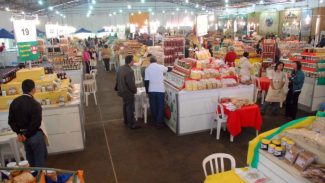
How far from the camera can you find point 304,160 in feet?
8.14

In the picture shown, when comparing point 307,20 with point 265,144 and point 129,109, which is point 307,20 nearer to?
point 129,109

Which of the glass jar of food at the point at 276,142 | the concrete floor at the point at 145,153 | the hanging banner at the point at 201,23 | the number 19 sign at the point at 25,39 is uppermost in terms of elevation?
the hanging banner at the point at 201,23

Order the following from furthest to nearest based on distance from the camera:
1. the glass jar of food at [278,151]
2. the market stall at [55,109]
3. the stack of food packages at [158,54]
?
the stack of food packages at [158,54] < the market stall at [55,109] < the glass jar of food at [278,151]

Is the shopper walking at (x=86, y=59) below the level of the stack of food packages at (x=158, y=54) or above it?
below

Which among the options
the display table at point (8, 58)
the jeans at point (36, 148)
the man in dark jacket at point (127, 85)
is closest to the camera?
the jeans at point (36, 148)

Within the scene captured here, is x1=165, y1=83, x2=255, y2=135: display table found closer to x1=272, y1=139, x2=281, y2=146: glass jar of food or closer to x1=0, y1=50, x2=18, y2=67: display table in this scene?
x1=272, y1=139, x2=281, y2=146: glass jar of food

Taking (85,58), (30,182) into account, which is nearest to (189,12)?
(85,58)

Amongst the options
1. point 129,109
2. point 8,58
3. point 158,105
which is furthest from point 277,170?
Answer: point 8,58

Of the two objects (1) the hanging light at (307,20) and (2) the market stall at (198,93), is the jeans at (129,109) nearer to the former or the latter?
(2) the market stall at (198,93)

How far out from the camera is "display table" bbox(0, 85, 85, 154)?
17.0ft

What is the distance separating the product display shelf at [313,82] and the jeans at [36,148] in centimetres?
675

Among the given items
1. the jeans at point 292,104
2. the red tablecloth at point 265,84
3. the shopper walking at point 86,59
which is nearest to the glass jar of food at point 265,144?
the jeans at point 292,104

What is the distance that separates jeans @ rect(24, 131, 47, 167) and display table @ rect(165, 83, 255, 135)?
2.91 m

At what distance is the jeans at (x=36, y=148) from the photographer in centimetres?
388
